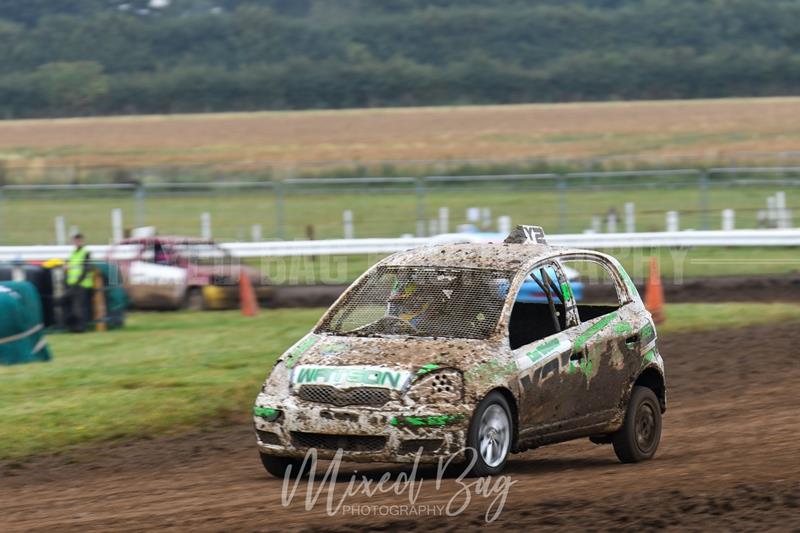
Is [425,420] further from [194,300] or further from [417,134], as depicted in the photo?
[417,134]

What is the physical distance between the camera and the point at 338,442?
802cm

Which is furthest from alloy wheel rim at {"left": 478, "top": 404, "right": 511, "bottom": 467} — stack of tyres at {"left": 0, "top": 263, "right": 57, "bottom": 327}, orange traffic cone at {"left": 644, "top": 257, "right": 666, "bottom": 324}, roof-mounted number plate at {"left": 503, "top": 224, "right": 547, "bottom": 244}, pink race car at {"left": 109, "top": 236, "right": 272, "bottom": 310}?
pink race car at {"left": 109, "top": 236, "right": 272, "bottom": 310}

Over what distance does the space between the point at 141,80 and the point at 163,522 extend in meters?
67.1

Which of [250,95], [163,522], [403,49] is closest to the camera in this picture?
[163,522]

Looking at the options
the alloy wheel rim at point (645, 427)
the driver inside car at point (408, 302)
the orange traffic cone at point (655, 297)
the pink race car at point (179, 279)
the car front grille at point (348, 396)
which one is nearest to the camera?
the car front grille at point (348, 396)

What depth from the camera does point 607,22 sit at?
78625 mm

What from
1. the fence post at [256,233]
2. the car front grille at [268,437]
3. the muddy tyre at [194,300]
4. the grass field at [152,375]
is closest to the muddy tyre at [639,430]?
the car front grille at [268,437]

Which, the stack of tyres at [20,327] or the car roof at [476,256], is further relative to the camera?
the stack of tyres at [20,327]

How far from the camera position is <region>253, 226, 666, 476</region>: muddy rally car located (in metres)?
7.93

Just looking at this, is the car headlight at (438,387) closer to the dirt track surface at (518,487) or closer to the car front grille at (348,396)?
the car front grille at (348,396)

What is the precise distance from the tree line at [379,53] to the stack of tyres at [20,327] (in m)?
55.2

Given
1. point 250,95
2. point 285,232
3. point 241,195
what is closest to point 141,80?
point 250,95

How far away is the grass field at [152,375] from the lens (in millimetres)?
11562

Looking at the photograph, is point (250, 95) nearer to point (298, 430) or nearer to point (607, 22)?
point (607, 22)
